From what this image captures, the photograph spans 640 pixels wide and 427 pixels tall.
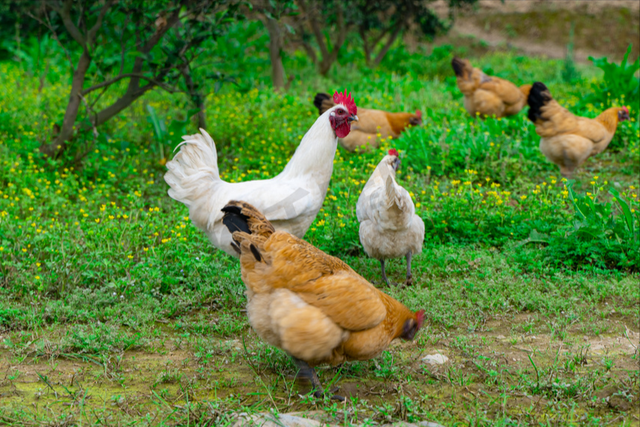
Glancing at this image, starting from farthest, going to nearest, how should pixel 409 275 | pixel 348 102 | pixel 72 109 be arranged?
pixel 72 109 < pixel 409 275 < pixel 348 102

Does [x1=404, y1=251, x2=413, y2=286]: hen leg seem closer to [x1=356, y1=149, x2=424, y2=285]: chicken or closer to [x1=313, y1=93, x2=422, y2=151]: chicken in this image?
[x1=356, y1=149, x2=424, y2=285]: chicken

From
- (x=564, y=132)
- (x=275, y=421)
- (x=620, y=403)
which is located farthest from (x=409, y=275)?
(x=564, y=132)

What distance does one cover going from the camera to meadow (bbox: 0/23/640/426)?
126 inches

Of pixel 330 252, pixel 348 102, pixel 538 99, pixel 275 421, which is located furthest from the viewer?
pixel 538 99

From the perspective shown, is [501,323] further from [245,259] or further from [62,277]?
[62,277]

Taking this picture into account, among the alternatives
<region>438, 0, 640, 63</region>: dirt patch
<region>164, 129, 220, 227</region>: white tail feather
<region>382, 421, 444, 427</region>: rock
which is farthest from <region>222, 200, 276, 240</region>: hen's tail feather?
<region>438, 0, 640, 63</region>: dirt patch

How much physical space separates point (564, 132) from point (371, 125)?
2526 millimetres

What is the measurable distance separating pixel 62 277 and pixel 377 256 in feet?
8.81

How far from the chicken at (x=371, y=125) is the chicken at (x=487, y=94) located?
149cm

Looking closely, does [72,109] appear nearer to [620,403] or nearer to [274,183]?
[274,183]

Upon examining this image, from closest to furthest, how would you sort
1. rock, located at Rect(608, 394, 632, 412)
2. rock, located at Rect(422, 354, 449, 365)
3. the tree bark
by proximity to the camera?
rock, located at Rect(608, 394, 632, 412)
rock, located at Rect(422, 354, 449, 365)
the tree bark

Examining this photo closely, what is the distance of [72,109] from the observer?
6789 millimetres

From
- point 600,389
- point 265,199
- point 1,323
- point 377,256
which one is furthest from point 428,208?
point 1,323

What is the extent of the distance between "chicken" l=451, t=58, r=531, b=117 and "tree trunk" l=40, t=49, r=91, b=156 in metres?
5.87
